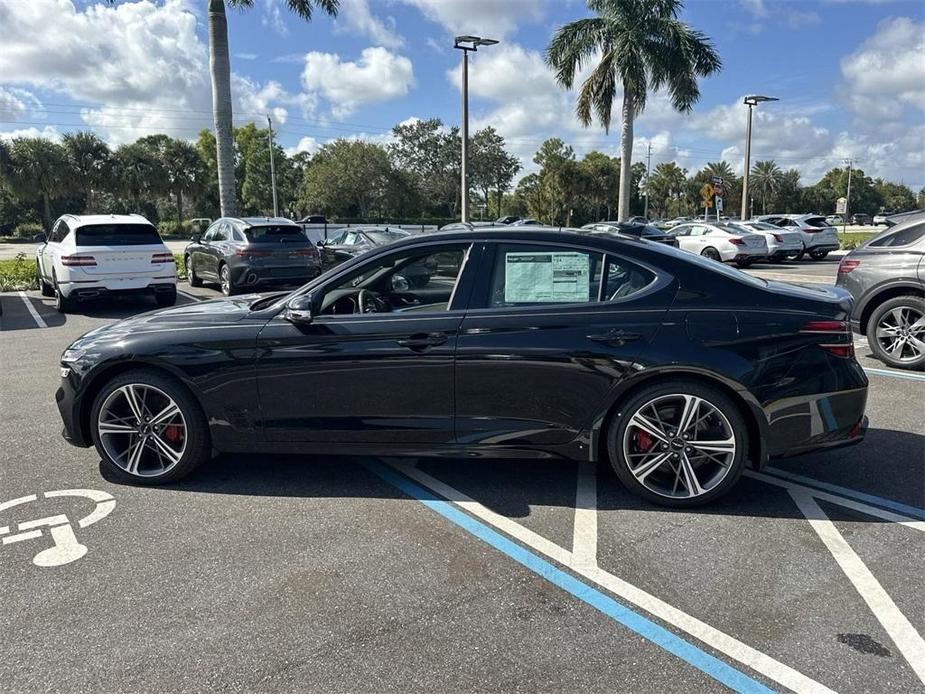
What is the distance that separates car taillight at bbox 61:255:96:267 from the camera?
10.6 metres

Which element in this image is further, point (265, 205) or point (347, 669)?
point (265, 205)

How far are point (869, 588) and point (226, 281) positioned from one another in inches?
494

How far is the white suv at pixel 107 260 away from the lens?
34.9ft

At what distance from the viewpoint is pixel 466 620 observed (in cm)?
269

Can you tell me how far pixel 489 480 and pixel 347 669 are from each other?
181 cm

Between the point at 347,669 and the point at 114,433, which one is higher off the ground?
the point at 114,433

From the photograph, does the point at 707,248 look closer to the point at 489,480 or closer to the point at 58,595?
the point at 489,480

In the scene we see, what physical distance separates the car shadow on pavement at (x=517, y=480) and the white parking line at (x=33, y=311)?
743 centimetres

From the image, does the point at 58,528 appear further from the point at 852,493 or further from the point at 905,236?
the point at 905,236

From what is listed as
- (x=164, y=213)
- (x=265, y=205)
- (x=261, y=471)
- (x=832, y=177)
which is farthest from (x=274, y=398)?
(x=832, y=177)

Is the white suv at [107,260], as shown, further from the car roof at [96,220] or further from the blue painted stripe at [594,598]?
the blue painted stripe at [594,598]

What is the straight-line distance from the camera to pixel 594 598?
283 cm

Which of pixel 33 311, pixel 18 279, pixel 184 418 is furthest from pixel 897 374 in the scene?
pixel 18 279

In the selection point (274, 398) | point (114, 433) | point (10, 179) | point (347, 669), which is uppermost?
point (10, 179)
